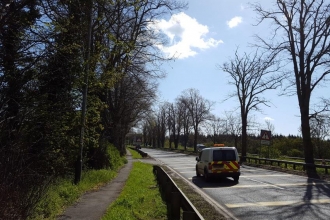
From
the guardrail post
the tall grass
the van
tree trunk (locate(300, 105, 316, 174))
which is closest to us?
the tall grass

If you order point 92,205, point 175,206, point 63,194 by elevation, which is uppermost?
point 175,206

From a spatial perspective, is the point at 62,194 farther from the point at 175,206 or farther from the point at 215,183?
the point at 215,183

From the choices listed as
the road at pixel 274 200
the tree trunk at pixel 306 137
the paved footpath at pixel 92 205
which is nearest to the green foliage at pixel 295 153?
the tree trunk at pixel 306 137

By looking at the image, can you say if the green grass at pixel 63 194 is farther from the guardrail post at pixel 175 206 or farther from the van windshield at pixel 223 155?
the van windshield at pixel 223 155

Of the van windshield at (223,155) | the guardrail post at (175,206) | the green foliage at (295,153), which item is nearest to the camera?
the guardrail post at (175,206)

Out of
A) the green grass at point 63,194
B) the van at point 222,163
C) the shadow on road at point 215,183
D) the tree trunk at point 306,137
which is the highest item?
the tree trunk at point 306,137

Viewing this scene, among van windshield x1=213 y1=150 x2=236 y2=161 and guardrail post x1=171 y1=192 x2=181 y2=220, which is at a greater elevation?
van windshield x1=213 y1=150 x2=236 y2=161

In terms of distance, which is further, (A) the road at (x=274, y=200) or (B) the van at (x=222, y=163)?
(B) the van at (x=222, y=163)

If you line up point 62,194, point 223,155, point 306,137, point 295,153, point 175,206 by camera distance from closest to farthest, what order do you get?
point 175,206
point 62,194
point 223,155
point 306,137
point 295,153

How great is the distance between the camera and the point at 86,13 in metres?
9.22

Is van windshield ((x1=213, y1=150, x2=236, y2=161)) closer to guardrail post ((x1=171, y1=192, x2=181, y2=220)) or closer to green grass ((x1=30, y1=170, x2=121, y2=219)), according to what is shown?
green grass ((x1=30, y1=170, x2=121, y2=219))

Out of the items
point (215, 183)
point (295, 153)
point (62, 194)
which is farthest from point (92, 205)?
point (295, 153)

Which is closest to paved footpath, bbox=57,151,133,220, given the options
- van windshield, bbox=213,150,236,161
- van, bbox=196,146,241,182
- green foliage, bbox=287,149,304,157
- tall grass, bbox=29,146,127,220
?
tall grass, bbox=29,146,127,220

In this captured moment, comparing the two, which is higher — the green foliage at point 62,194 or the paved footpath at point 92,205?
the green foliage at point 62,194
